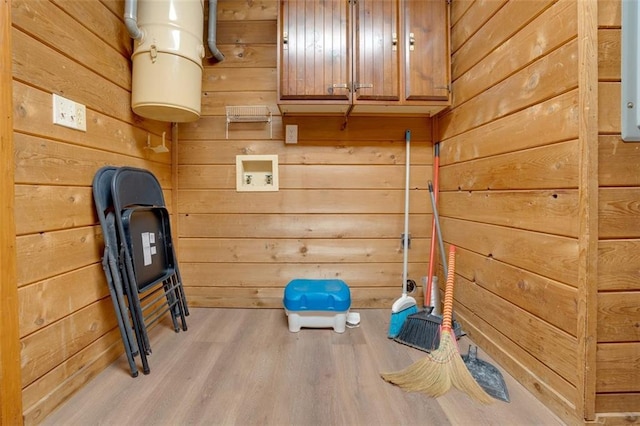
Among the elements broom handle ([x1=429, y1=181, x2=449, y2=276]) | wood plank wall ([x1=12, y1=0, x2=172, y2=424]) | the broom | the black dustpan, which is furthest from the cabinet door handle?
the black dustpan

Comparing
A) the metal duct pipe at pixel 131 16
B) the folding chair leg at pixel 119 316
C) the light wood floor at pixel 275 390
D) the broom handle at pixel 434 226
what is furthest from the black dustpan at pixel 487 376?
the metal duct pipe at pixel 131 16

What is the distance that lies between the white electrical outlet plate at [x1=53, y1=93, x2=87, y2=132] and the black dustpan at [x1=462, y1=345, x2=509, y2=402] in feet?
6.62

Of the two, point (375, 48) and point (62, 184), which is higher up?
point (375, 48)

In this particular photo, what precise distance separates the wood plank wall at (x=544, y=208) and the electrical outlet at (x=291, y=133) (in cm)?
109

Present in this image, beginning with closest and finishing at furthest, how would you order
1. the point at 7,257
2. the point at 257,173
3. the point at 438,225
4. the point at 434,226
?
the point at 7,257 < the point at 438,225 < the point at 434,226 < the point at 257,173

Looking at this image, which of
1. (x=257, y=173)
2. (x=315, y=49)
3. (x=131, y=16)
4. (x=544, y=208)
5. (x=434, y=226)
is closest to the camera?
(x=544, y=208)

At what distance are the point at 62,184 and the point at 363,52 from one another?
5.33 feet

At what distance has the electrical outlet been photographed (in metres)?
1.94

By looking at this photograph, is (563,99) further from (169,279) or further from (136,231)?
(169,279)

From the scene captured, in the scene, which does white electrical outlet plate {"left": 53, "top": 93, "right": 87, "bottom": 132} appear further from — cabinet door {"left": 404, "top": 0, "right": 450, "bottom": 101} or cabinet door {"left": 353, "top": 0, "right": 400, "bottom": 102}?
cabinet door {"left": 404, "top": 0, "right": 450, "bottom": 101}

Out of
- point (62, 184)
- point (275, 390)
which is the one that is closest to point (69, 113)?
point (62, 184)

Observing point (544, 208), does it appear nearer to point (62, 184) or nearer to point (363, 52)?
point (363, 52)

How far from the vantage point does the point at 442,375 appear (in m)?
1.17

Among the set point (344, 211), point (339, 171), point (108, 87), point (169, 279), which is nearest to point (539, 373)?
point (344, 211)
